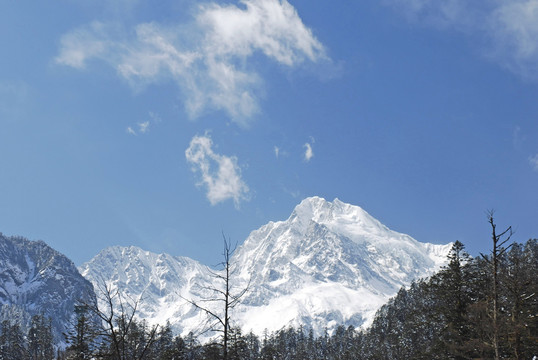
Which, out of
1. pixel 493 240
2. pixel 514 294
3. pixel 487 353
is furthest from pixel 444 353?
pixel 493 240

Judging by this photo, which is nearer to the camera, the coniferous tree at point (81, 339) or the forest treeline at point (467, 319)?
the forest treeline at point (467, 319)

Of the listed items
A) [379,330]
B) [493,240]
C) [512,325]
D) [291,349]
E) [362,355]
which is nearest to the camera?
[493,240]

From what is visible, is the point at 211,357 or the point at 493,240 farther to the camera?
the point at 211,357

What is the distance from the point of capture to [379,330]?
5157 inches

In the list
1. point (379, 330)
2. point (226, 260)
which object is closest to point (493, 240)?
point (226, 260)

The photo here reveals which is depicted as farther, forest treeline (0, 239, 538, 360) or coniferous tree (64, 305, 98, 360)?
coniferous tree (64, 305, 98, 360)

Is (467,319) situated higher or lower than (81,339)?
higher

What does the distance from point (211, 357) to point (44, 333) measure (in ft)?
236

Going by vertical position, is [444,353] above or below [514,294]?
below

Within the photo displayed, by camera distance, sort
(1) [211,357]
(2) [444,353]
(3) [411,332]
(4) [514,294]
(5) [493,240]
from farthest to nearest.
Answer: (3) [411,332] < (1) [211,357] < (2) [444,353] < (4) [514,294] < (5) [493,240]

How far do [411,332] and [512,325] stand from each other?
270 feet

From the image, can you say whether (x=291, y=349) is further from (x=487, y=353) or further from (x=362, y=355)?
(x=487, y=353)

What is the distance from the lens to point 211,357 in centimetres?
4238

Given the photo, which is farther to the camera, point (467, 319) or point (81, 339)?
point (81, 339)
